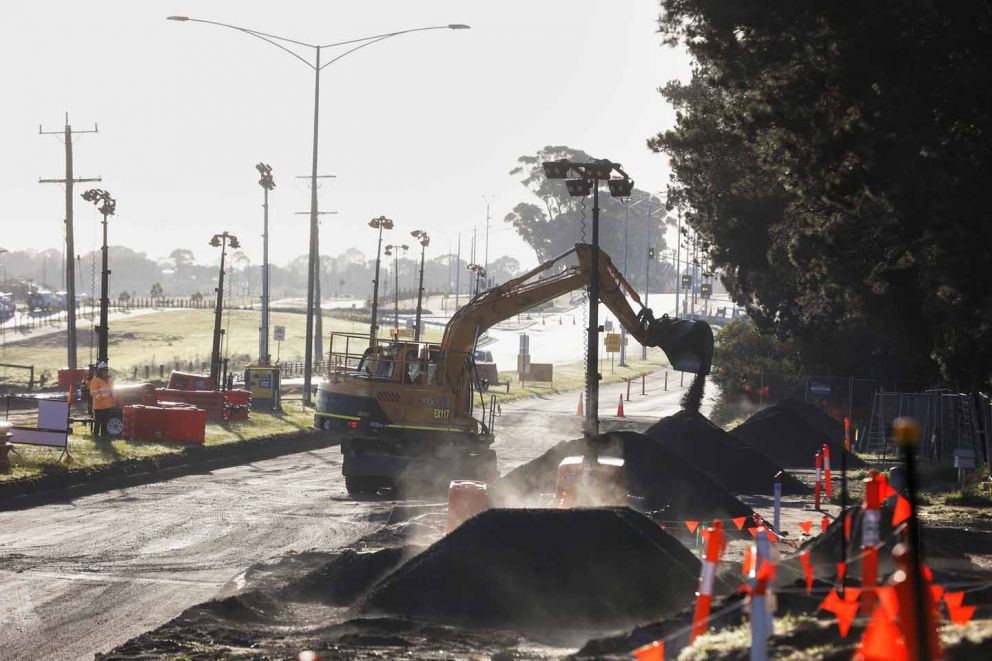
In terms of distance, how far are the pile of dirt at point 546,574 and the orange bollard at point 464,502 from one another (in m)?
4.85

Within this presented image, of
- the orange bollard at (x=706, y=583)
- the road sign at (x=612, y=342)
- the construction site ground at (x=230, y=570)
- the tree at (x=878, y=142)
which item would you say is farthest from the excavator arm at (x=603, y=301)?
the road sign at (x=612, y=342)

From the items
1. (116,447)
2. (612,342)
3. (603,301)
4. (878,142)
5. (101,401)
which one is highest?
(878,142)

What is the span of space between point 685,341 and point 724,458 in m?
3.95

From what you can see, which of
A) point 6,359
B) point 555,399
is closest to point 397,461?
point 555,399

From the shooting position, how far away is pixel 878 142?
67.4 ft

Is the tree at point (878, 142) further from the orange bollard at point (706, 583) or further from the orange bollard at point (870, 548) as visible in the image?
the orange bollard at point (706, 583)

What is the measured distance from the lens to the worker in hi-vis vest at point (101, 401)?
3419 centimetres

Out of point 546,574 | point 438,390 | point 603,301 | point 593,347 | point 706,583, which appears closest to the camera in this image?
point 706,583

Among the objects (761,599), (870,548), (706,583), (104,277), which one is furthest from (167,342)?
(761,599)

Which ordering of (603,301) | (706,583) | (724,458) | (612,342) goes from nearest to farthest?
(706,583) → (603,301) → (724,458) → (612,342)

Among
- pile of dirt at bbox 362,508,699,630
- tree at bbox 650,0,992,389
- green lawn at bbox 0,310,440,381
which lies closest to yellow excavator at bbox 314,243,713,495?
tree at bbox 650,0,992,389

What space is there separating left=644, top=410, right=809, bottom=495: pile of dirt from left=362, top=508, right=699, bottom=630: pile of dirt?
583 inches

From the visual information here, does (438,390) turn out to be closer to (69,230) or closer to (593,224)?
(593,224)

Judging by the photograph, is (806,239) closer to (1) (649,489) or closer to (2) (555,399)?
(1) (649,489)
